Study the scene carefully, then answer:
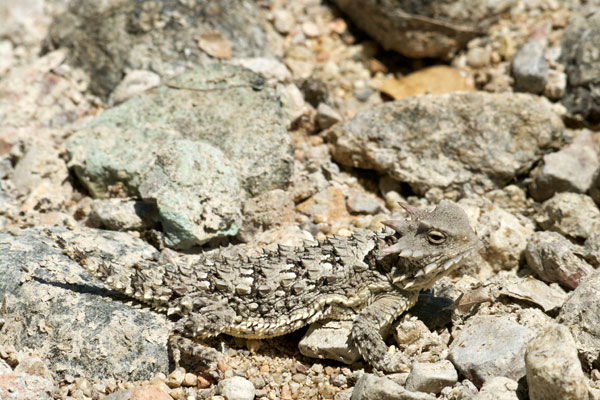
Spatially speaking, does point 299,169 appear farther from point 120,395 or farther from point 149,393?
point 120,395

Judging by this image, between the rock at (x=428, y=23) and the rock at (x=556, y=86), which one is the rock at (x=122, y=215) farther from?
the rock at (x=556, y=86)

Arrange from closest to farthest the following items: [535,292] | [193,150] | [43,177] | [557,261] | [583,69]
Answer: [535,292]
[557,261]
[193,150]
[43,177]
[583,69]

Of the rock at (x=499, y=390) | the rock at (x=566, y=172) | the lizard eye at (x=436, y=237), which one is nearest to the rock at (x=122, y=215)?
the lizard eye at (x=436, y=237)

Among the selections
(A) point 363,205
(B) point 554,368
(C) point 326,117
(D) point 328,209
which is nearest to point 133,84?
(C) point 326,117

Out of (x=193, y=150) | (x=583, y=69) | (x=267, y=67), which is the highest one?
(x=583, y=69)

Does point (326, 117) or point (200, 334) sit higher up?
point (326, 117)

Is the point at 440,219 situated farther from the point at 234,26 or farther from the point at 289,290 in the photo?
the point at 234,26
